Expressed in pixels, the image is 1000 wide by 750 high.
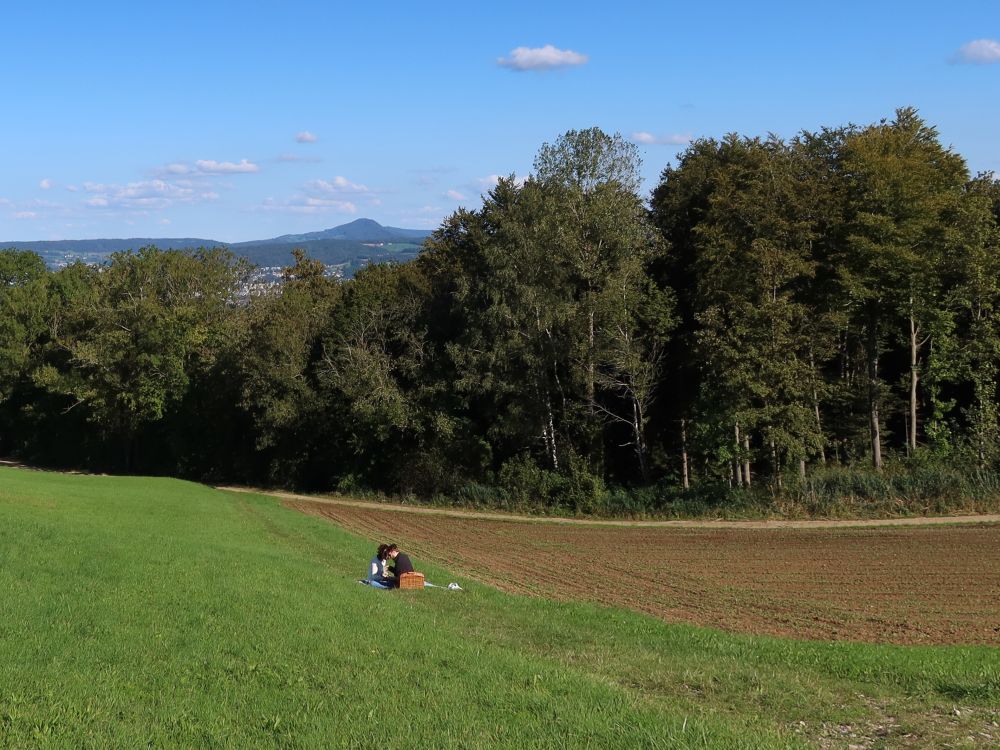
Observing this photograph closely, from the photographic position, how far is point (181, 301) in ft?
198

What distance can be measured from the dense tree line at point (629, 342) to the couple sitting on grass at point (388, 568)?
19.4 metres

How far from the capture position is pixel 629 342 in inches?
1567

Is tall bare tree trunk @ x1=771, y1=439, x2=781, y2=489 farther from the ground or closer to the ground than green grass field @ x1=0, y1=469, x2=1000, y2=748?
closer to the ground

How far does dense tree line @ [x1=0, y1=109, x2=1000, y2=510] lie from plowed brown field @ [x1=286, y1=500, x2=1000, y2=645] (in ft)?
23.0

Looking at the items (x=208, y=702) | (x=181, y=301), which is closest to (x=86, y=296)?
(x=181, y=301)

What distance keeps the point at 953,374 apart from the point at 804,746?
33.9 m

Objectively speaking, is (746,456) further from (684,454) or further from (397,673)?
(397,673)

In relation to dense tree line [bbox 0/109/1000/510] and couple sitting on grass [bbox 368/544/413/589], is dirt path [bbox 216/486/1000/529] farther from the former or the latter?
couple sitting on grass [bbox 368/544/413/589]

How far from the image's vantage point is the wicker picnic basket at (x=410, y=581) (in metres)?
17.4

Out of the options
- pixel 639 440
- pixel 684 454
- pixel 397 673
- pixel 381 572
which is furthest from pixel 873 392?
pixel 397 673

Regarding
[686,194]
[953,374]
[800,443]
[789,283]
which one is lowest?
[800,443]

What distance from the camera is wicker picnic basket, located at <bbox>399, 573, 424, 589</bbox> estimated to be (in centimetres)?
1739

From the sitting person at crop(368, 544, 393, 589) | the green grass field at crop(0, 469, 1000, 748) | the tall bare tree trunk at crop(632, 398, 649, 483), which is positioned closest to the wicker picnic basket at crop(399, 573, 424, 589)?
the sitting person at crop(368, 544, 393, 589)

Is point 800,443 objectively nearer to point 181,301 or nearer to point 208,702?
point 208,702
